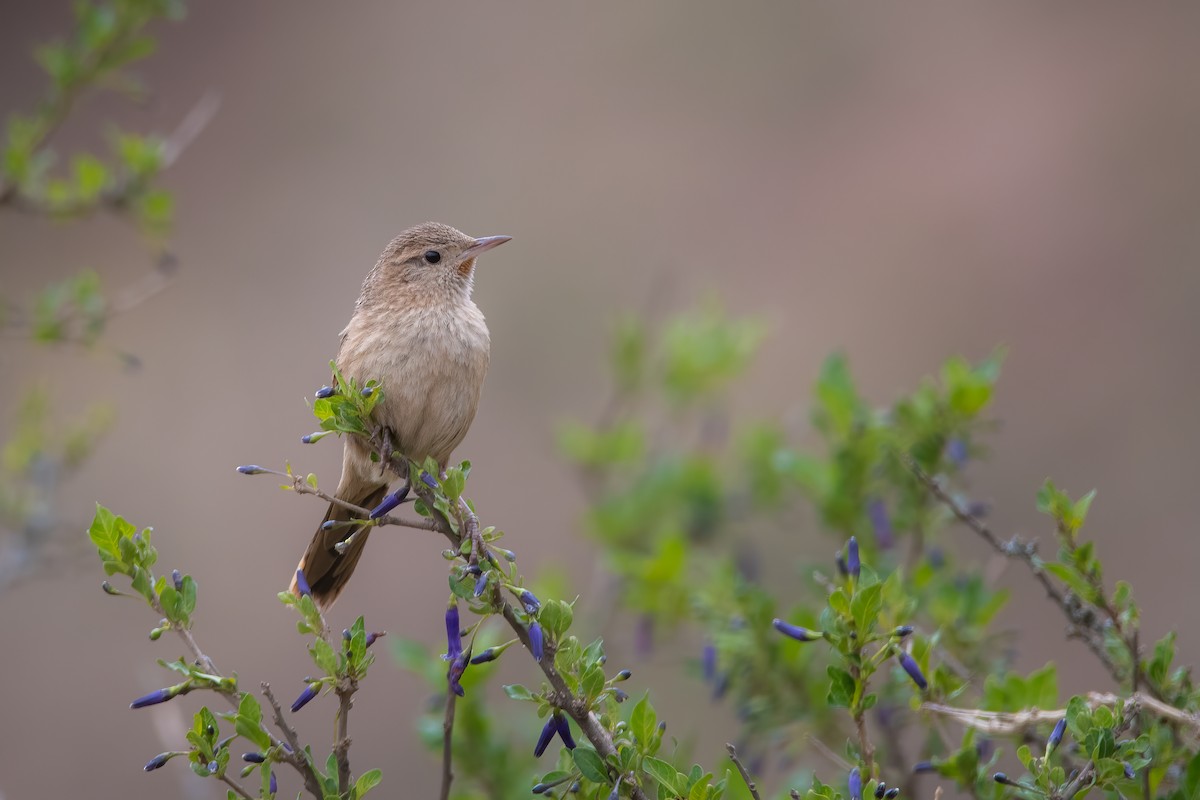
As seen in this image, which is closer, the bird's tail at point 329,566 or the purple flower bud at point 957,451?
the purple flower bud at point 957,451

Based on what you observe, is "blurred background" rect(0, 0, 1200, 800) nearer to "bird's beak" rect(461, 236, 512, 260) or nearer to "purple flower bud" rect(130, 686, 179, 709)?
"bird's beak" rect(461, 236, 512, 260)

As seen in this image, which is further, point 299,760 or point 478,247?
point 478,247

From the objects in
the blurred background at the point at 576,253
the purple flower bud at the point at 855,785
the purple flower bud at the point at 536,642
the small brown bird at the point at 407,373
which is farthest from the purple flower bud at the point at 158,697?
the blurred background at the point at 576,253

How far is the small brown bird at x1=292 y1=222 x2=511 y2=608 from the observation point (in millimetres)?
3451

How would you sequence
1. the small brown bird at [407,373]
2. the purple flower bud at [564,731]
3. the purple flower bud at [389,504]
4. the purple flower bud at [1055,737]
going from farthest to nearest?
the small brown bird at [407,373] < the purple flower bud at [389,504] < the purple flower bud at [564,731] < the purple flower bud at [1055,737]

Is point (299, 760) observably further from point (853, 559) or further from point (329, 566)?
point (329, 566)

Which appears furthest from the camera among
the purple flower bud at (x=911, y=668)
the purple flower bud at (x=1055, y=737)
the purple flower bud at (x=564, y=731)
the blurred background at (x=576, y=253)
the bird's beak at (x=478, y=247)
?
the blurred background at (x=576, y=253)

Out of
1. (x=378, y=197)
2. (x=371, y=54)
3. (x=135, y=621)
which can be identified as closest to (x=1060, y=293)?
(x=378, y=197)

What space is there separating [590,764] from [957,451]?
1697 millimetres

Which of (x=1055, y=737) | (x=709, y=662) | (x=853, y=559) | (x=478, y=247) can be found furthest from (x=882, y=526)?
(x=478, y=247)

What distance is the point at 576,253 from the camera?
9.07 metres

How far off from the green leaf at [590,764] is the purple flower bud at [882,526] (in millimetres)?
1537

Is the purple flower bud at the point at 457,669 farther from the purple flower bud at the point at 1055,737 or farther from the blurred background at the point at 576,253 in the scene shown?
the blurred background at the point at 576,253

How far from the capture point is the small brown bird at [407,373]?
3.45 meters
